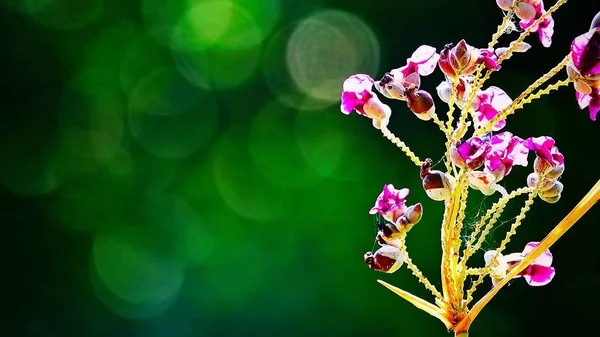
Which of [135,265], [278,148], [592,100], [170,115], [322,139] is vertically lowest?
[135,265]

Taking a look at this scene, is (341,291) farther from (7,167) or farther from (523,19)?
(523,19)

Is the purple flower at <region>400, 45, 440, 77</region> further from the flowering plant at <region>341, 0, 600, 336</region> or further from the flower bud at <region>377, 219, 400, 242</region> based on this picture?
the flower bud at <region>377, 219, 400, 242</region>

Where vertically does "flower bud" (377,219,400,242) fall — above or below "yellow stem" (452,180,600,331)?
below

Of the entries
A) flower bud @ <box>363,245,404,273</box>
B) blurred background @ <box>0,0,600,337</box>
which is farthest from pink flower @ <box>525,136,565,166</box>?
blurred background @ <box>0,0,600,337</box>

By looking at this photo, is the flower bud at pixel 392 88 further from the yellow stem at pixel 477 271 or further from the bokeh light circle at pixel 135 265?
the bokeh light circle at pixel 135 265

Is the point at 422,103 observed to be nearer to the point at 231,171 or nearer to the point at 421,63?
the point at 421,63

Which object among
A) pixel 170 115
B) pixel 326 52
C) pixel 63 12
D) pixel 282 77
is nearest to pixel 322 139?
pixel 282 77
